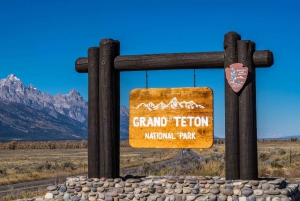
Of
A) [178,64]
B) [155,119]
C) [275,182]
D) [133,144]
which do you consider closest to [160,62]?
[178,64]

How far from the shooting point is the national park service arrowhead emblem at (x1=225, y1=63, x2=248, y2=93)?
10922 millimetres

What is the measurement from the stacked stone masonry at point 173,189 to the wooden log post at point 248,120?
13.4 inches

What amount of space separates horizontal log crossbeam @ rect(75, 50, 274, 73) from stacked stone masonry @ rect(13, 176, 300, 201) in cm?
265

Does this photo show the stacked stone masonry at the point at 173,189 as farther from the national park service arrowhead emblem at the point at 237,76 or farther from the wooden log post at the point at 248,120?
the national park service arrowhead emblem at the point at 237,76

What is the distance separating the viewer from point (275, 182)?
35.2 ft

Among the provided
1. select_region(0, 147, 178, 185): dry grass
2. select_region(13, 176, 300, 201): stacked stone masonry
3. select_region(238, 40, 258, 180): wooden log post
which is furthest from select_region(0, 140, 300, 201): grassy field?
select_region(238, 40, 258, 180): wooden log post

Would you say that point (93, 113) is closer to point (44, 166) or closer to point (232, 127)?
point (232, 127)

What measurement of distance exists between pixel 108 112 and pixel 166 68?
5.88 ft

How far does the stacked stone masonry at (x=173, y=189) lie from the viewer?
10.7 meters

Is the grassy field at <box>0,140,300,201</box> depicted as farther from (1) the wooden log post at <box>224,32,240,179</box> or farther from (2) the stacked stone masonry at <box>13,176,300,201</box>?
(1) the wooden log post at <box>224,32,240,179</box>

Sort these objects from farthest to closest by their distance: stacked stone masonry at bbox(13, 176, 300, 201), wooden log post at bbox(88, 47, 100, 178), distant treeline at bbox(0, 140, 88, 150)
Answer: distant treeline at bbox(0, 140, 88, 150) → wooden log post at bbox(88, 47, 100, 178) → stacked stone masonry at bbox(13, 176, 300, 201)

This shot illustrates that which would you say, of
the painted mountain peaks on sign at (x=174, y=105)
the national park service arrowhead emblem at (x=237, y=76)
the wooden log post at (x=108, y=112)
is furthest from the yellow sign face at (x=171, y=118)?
the national park service arrowhead emblem at (x=237, y=76)

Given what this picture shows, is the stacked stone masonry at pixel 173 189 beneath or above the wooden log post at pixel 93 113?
beneath

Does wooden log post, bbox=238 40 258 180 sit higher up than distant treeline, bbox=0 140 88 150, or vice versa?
wooden log post, bbox=238 40 258 180
